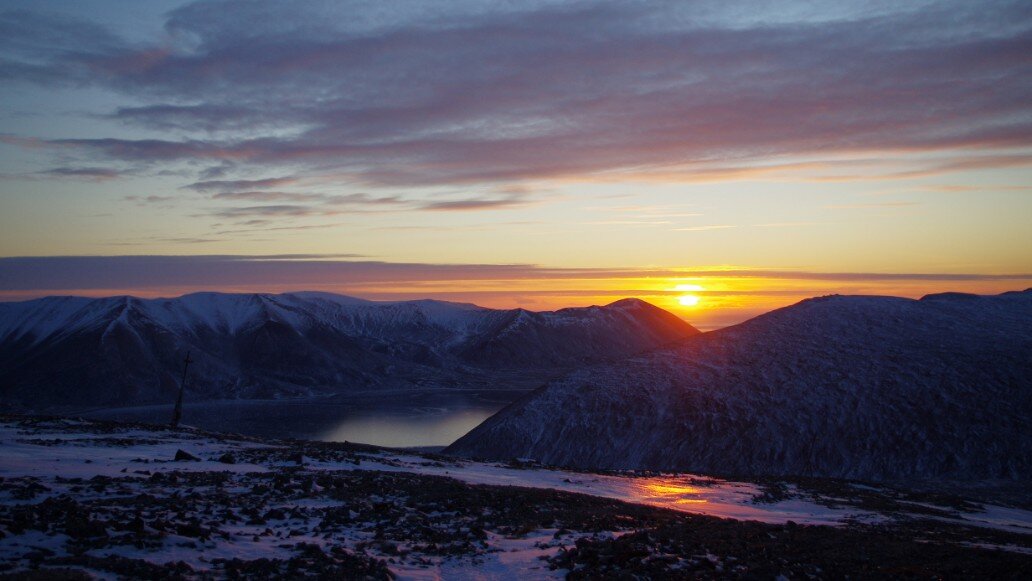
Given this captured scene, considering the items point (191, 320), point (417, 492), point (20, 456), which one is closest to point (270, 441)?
point (20, 456)

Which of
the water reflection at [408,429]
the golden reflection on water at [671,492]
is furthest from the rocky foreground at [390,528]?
the water reflection at [408,429]

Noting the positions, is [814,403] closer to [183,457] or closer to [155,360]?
[183,457]

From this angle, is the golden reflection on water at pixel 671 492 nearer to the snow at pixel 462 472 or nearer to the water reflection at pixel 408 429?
the snow at pixel 462 472

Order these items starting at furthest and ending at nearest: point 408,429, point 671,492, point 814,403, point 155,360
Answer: point 155,360 → point 408,429 → point 814,403 → point 671,492

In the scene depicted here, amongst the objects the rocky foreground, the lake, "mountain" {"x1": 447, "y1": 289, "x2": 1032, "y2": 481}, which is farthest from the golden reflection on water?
the lake

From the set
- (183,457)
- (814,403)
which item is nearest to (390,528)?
(183,457)
